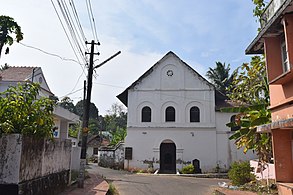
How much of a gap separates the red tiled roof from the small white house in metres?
9.10

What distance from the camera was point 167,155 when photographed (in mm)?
25016

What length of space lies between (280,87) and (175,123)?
16.7 meters

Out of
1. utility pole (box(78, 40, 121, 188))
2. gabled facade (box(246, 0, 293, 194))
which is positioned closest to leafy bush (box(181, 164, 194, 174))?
utility pole (box(78, 40, 121, 188))

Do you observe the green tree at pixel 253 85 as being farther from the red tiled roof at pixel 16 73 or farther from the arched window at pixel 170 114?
the red tiled roof at pixel 16 73

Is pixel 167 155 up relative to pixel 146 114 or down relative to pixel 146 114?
down

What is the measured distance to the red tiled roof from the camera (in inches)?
731

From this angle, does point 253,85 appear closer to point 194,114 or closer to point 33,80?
point 194,114

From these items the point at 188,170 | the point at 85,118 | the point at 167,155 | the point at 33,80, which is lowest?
the point at 188,170

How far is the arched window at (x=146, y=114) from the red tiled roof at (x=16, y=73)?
10.0m

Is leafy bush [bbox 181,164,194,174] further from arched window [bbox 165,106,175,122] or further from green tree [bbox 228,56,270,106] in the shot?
green tree [bbox 228,56,270,106]

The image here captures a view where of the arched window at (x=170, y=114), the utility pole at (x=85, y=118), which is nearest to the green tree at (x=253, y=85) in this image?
the utility pole at (x=85, y=118)

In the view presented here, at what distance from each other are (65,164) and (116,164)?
1515cm

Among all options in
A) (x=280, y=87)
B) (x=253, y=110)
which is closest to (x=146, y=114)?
(x=253, y=110)

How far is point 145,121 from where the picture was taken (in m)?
25.2
